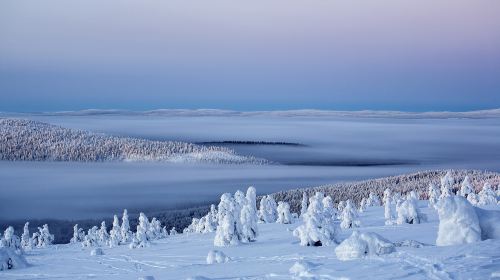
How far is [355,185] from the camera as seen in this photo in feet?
458

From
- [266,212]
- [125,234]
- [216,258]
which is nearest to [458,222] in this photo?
[216,258]

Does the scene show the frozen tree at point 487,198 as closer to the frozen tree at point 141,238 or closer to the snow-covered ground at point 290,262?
the snow-covered ground at point 290,262

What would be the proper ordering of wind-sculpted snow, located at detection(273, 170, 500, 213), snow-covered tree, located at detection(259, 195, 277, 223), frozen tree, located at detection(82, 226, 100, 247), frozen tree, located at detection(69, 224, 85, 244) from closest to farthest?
snow-covered tree, located at detection(259, 195, 277, 223)
frozen tree, located at detection(82, 226, 100, 247)
frozen tree, located at detection(69, 224, 85, 244)
wind-sculpted snow, located at detection(273, 170, 500, 213)

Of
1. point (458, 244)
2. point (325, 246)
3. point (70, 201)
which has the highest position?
point (458, 244)

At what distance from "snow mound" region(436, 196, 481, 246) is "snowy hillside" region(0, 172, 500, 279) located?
3 cm

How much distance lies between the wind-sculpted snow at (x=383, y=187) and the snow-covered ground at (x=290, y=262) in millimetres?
78442

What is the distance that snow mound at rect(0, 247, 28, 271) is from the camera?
35.8m

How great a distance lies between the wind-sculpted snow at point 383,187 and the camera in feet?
404

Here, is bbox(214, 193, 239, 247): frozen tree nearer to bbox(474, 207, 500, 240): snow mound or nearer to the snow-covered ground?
the snow-covered ground

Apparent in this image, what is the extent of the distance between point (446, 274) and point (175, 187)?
555 feet

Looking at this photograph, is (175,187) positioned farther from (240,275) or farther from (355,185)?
(240,275)

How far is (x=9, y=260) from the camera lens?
120 feet

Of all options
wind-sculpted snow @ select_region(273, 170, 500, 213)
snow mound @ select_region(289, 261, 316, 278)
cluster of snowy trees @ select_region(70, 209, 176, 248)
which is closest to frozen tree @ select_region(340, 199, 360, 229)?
cluster of snowy trees @ select_region(70, 209, 176, 248)

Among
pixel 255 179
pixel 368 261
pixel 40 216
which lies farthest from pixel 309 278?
pixel 255 179
